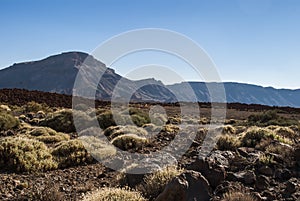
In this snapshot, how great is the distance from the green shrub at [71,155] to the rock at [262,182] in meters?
6.46

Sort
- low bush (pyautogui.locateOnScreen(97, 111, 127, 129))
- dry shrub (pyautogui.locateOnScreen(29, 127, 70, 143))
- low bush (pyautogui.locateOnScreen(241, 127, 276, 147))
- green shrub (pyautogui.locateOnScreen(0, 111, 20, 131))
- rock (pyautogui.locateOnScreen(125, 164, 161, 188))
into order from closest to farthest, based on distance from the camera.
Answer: rock (pyautogui.locateOnScreen(125, 164, 161, 188)) → low bush (pyautogui.locateOnScreen(241, 127, 276, 147)) → dry shrub (pyautogui.locateOnScreen(29, 127, 70, 143)) → green shrub (pyautogui.locateOnScreen(0, 111, 20, 131)) → low bush (pyautogui.locateOnScreen(97, 111, 127, 129))

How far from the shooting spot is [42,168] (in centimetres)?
1141

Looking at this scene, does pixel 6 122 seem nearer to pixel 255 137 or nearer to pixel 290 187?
pixel 255 137

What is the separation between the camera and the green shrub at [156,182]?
8.16m

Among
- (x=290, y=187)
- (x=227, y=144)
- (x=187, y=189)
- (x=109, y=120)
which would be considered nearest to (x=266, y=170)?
(x=290, y=187)

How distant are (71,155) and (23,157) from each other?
185cm

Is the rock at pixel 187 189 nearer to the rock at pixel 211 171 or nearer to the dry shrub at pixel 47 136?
the rock at pixel 211 171

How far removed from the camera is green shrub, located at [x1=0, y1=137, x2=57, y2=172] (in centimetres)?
1122

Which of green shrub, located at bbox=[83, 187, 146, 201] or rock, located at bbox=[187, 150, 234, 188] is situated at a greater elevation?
rock, located at bbox=[187, 150, 234, 188]

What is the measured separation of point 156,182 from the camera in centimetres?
840

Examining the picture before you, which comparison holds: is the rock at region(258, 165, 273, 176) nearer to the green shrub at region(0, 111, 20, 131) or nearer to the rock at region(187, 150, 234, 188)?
the rock at region(187, 150, 234, 188)

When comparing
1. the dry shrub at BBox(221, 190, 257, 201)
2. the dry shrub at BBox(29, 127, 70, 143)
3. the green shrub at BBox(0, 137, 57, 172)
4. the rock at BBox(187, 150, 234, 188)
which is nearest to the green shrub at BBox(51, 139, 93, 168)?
the green shrub at BBox(0, 137, 57, 172)

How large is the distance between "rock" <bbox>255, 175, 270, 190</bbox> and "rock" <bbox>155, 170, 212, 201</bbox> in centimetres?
142

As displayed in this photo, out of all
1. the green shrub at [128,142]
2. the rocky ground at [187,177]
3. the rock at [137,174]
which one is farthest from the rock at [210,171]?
the green shrub at [128,142]
